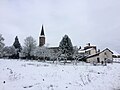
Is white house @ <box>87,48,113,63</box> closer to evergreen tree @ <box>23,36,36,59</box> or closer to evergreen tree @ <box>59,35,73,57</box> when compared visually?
evergreen tree @ <box>59,35,73,57</box>

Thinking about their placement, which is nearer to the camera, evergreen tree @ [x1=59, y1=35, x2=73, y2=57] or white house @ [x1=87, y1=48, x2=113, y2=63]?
evergreen tree @ [x1=59, y1=35, x2=73, y2=57]

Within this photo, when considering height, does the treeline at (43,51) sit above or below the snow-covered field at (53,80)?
above

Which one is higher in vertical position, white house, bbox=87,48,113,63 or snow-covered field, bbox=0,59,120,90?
white house, bbox=87,48,113,63

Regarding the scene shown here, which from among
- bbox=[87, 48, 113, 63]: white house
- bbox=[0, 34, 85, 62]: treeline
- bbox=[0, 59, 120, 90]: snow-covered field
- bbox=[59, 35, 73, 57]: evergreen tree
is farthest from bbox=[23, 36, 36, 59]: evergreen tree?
bbox=[0, 59, 120, 90]: snow-covered field

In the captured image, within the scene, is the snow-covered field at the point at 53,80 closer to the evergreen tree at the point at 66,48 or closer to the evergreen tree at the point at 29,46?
the evergreen tree at the point at 66,48

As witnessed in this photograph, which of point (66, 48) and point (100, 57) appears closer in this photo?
point (66, 48)

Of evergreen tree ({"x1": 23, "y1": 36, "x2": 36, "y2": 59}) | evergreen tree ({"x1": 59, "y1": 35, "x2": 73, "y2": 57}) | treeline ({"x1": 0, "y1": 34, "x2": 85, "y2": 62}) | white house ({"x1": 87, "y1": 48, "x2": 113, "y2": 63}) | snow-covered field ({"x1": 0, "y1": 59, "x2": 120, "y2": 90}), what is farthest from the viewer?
evergreen tree ({"x1": 23, "y1": 36, "x2": 36, "y2": 59})

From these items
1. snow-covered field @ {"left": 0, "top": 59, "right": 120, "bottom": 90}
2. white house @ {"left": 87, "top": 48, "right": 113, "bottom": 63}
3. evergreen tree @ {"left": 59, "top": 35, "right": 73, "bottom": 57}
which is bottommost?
snow-covered field @ {"left": 0, "top": 59, "right": 120, "bottom": 90}

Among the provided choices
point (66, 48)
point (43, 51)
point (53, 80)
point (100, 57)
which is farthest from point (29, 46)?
point (53, 80)

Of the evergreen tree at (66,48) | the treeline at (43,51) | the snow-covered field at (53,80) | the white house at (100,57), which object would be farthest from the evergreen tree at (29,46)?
the snow-covered field at (53,80)

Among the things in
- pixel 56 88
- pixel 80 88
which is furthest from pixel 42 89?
pixel 80 88

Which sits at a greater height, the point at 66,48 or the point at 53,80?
the point at 66,48

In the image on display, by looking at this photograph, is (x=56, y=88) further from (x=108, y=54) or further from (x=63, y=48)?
(x=108, y=54)

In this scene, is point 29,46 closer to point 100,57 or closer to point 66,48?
point 66,48
